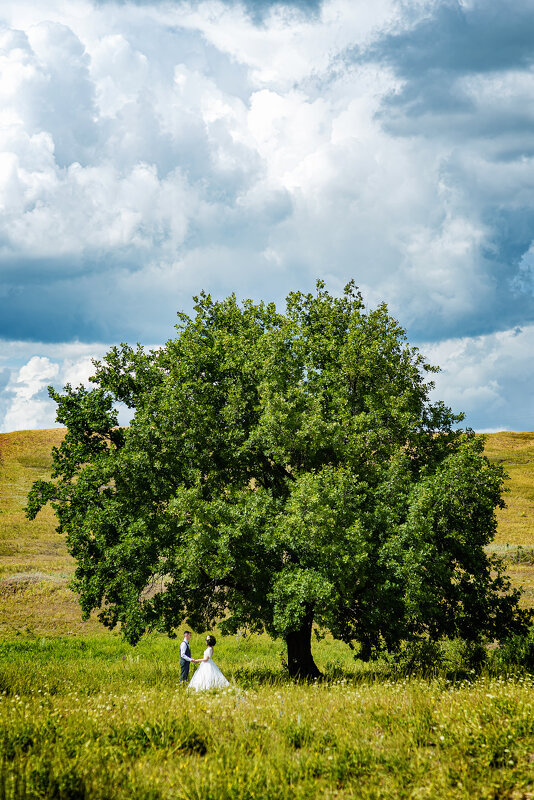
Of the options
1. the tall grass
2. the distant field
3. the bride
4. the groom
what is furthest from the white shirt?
the distant field

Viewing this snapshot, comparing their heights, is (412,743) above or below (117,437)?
below

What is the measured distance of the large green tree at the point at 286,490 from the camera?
16.8 m

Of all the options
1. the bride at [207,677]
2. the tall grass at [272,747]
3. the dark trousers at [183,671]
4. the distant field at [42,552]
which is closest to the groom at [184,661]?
the dark trousers at [183,671]

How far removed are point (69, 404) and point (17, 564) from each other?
103 ft

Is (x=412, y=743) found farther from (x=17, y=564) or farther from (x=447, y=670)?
(x=17, y=564)

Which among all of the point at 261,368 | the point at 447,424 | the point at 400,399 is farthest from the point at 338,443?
the point at 447,424

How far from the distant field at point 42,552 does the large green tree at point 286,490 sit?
55.8 ft

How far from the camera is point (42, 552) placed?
178 feet

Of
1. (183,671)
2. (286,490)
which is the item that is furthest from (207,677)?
(286,490)

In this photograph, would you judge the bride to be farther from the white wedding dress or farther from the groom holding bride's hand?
the groom holding bride's hand

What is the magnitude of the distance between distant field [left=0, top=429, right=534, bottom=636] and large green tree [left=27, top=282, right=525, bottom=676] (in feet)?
55.8

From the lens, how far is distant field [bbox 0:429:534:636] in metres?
34.6

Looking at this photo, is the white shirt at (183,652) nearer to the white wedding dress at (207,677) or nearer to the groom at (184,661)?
the groom at (184,661)

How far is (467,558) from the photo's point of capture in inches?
771
